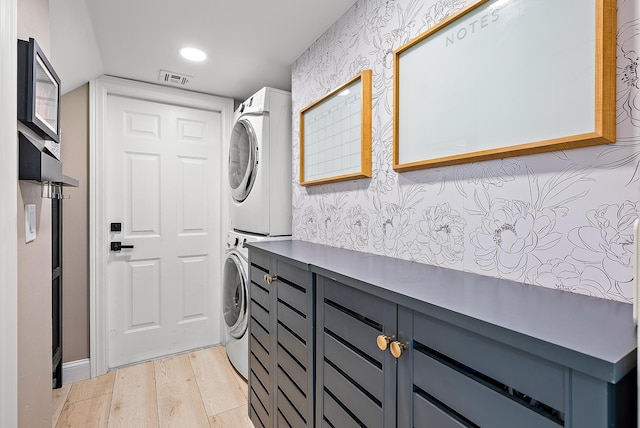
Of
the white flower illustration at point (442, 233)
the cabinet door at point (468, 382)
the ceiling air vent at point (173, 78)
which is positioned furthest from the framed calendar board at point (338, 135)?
the ceiling air vent at point (173, 78)

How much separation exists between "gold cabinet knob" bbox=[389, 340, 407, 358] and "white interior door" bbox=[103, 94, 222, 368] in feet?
8.00

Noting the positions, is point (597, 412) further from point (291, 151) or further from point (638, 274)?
point (291, 151)

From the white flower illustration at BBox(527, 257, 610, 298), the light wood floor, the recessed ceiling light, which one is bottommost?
the light wood floor

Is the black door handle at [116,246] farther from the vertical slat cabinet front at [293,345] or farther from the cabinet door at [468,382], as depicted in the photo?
the cabinet door at [468,382]

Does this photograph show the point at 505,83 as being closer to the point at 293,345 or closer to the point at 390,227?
the point at 390,227

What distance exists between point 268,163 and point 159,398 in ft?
5.60

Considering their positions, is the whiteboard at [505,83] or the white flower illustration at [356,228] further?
the white flower illustration at [356,228]

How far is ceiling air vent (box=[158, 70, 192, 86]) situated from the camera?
2450 mm

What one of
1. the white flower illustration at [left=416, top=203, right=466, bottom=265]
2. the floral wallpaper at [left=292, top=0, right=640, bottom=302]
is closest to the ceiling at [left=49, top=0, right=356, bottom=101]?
the floral wallpaper at [left=292, top=0, right=640, bottom=302]

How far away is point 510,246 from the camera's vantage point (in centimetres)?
94

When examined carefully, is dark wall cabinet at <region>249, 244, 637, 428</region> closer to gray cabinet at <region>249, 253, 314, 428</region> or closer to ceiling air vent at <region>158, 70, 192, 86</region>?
gray cabinet at <region>249, 253, 314, 428</region>

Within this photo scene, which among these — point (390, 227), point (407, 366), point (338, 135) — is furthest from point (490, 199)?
point (338, 135)

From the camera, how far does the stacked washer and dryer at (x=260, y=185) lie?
7.15ft

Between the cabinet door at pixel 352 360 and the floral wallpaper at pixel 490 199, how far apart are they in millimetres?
376
